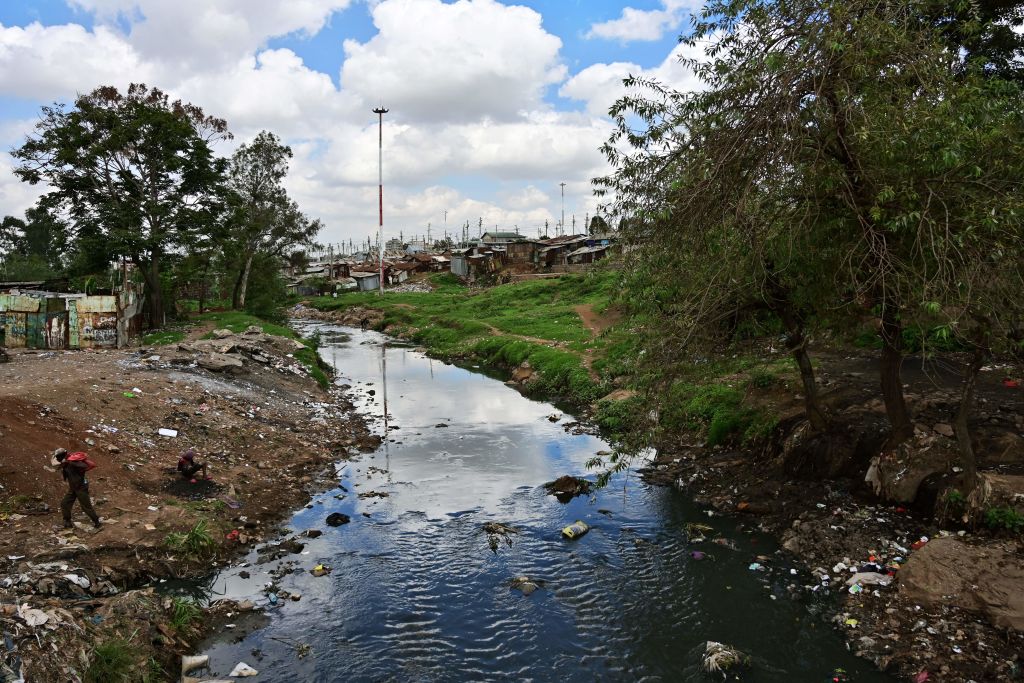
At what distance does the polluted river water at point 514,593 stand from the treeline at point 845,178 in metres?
3.73

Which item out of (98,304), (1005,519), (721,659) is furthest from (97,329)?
(1005,519)

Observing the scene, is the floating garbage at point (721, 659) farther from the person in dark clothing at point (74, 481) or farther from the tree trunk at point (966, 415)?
the person in dark clothing at point (74, 481)

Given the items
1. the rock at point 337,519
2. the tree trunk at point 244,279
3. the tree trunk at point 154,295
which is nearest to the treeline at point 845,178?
the rock at point 337,519

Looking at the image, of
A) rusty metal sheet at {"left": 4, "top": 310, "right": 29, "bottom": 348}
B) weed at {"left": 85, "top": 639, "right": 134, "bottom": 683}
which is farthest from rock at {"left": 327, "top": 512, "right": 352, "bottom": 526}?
rusty metal sheet at {"left": 4, "top": 310, "right": 29, "bottom": 348}

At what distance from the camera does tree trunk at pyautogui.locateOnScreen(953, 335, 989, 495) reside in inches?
388

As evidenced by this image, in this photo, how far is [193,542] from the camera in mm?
11180

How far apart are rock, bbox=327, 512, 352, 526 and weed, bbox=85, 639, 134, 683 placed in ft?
17.2

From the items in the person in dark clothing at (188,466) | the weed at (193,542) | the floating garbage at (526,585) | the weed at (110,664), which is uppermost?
the person in dark clothing at (188,466)

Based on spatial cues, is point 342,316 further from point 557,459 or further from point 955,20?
point 955,20

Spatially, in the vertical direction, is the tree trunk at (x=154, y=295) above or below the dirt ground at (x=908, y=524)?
above

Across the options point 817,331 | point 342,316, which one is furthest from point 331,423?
point 342,316

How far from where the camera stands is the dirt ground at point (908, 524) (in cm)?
854

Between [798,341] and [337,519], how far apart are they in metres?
10.1

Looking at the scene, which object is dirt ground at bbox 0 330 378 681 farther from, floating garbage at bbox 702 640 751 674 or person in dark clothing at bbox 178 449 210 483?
floating garbage at bbox 702 640 751 674
